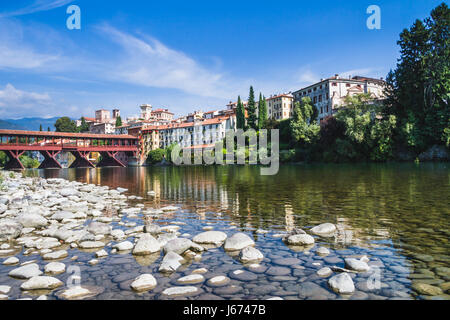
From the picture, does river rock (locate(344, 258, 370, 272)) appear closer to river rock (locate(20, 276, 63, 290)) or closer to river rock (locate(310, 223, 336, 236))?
river rock (locate(310, 223, 336, 236))

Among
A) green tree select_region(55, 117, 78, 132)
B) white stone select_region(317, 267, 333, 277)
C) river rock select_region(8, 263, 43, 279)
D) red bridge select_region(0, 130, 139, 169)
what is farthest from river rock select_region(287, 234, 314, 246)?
green tree select_region(55, 117, 78, 132)

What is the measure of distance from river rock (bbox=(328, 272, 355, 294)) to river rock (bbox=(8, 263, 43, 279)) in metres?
4.95

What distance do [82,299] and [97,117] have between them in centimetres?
19655

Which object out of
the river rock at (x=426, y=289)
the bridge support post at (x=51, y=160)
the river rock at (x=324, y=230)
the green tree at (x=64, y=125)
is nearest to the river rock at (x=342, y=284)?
the river rock at (x=426, y=289)

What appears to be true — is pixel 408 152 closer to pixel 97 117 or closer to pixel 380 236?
pixel 380 236

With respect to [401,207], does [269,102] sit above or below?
above

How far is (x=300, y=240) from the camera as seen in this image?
6809 mm

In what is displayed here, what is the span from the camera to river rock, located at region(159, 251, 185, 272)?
5367mm

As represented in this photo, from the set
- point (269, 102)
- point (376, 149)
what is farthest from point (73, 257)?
point (269, 102)

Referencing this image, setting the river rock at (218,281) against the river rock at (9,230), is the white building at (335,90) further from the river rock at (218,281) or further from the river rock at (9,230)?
the river rock at (218,281)

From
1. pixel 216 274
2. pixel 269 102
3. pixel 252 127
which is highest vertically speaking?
pixel 269 102

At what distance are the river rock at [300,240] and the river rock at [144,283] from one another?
3376 mm
